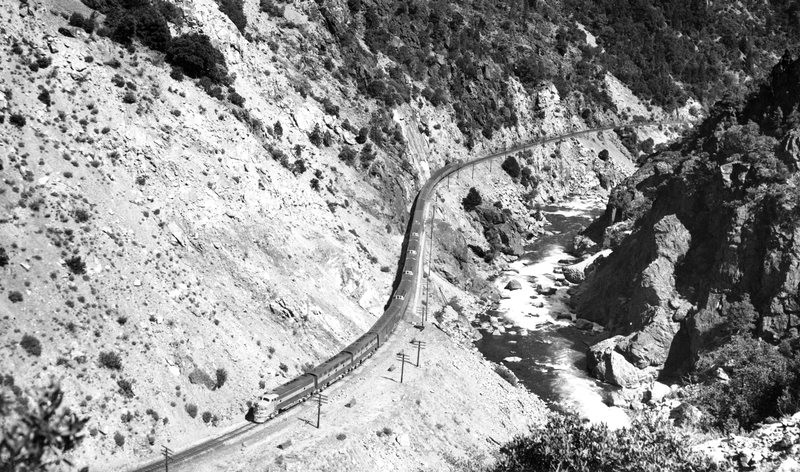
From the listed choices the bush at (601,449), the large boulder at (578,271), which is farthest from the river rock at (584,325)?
the bush at (601,449)

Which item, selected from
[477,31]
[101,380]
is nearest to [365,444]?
[101,380]

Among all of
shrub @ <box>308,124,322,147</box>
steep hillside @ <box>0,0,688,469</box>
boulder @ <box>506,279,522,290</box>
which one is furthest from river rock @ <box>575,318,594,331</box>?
shrub @ <box>308,124,322,147</box>

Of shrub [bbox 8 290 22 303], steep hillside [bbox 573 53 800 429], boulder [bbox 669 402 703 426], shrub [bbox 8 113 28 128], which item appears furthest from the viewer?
steep hillside [bbox 573 53 800 429]

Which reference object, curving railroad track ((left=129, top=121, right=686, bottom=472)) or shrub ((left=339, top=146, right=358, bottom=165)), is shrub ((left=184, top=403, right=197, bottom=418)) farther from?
shrub ((left=339, top=146, right=358, bottom=165))

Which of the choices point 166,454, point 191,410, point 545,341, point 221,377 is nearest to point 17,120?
point 221,377

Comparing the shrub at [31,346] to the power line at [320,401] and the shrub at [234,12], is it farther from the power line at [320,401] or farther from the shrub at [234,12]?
the shrub at [234,12]

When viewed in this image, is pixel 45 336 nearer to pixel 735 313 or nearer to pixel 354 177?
pixel 354 177
